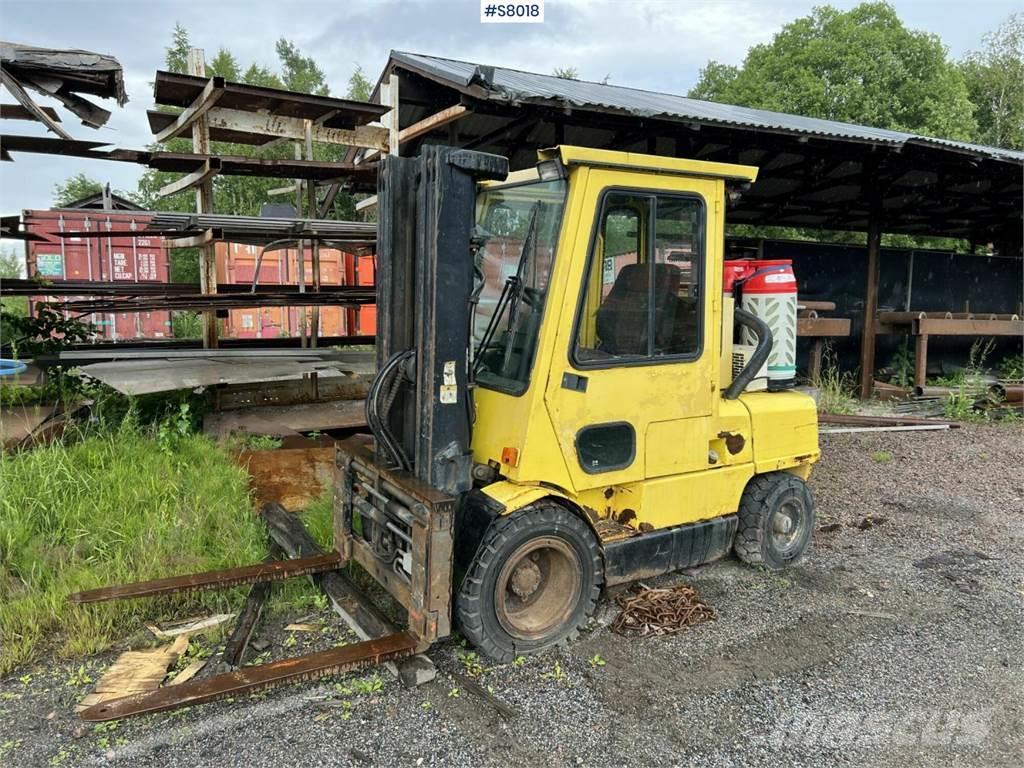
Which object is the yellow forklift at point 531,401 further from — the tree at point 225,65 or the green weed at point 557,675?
the tree at point 225,65

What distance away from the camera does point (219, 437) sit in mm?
5586

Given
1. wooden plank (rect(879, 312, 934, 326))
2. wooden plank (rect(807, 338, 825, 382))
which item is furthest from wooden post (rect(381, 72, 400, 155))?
wooden plank (rect(879, 312, 934, 326))

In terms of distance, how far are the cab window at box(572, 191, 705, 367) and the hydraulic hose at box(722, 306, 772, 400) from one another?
22.6 inches

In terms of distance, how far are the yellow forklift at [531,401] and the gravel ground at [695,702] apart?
224mm

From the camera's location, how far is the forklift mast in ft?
10.2

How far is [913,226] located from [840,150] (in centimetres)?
845

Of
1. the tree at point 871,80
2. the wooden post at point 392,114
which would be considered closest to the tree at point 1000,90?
the tree at point 871,80

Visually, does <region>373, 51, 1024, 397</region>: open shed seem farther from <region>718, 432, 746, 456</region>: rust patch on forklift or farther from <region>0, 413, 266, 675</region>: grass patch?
<region>0, 413, 266, 675</region>: grass patch

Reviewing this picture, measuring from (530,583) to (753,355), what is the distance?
6.21 ft

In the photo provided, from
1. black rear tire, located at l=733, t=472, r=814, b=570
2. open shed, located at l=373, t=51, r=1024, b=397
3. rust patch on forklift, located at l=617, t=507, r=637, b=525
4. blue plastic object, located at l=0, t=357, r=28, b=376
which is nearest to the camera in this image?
rust patch on forklift, located at l=617, t=507, r=637, b=525

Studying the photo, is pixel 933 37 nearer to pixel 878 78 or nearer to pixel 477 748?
pixel 878 78

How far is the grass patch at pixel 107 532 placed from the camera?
3471 millimetres

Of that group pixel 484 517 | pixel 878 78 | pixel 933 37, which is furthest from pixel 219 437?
pixel 933 37

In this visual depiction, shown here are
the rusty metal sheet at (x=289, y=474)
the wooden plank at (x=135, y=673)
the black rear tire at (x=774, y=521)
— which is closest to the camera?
the wooden plank at (x=135, y=673)
